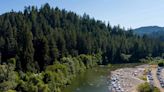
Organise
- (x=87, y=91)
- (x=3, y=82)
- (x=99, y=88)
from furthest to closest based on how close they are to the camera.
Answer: (x=99, y=88) → (x=87, y=91) → (x=3, y=82)

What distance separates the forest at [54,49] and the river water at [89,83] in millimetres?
1900

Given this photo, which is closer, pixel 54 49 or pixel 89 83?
pixel 89 83

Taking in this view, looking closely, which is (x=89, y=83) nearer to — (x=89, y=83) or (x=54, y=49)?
(x=89, y=83)

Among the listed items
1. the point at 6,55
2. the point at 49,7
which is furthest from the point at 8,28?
the point at 49,7

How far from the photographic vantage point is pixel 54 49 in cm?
8900

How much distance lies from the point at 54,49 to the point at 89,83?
62.7 ft

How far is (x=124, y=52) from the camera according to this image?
428ft

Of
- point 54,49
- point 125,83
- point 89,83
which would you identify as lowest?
point 125,83

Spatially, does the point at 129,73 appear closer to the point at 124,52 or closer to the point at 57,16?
the point at 124,52

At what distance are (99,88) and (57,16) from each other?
87788 millimetres

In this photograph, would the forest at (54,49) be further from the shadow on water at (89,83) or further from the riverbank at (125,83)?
the riverbank at (125,83)

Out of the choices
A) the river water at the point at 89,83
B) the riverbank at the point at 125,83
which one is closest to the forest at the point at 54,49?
the river water at the point at 89,83

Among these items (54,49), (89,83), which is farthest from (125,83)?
(54,49)

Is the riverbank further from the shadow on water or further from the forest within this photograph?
the forest
